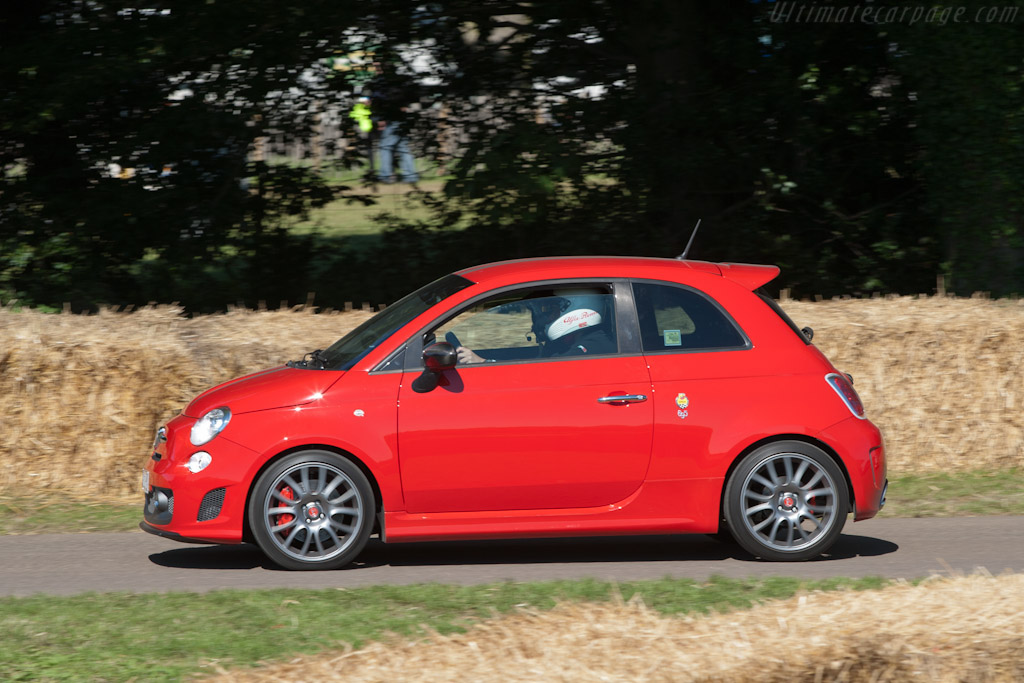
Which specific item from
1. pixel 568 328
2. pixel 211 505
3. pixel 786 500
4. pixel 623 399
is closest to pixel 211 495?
pixel 211 505

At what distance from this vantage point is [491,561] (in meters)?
7.66

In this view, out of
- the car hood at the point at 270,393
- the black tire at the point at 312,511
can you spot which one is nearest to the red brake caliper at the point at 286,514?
the black tire at the point at 312,511

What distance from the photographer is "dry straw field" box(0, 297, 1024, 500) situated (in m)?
9.47

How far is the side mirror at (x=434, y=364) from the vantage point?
23.4ft

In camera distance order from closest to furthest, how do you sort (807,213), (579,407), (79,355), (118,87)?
1. (579,407)
2. (79,355)
3. (118,87)
4. (807,213)

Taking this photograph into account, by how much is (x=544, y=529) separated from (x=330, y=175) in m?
Answer: 9.50

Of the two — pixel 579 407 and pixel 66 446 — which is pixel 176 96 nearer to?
pixel 66 446

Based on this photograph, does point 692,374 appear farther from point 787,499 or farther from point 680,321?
point 787,499

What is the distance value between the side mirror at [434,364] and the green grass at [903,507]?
2.71 m

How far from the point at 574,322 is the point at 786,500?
161 centimetres

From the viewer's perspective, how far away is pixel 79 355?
372 inches

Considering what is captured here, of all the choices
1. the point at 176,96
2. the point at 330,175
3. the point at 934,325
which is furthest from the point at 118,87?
the point at 934,325

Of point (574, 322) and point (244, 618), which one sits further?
point (574, 322)

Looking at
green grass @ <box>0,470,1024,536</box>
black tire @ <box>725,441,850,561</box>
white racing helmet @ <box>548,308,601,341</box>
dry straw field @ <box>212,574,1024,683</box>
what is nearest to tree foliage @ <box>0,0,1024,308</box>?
green grass @ <box>0,470,1024,536</box>
